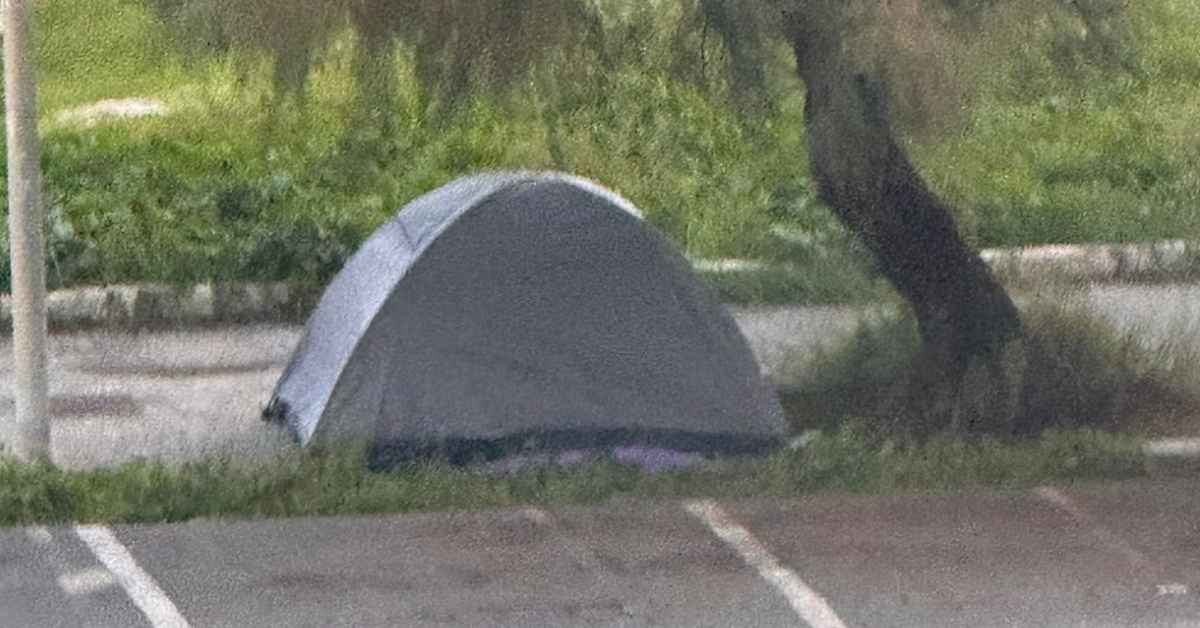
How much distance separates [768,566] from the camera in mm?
6441

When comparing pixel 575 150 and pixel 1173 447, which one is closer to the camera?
pixel 1173 447

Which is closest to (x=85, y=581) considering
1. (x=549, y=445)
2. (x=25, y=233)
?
(x=25, y=233)

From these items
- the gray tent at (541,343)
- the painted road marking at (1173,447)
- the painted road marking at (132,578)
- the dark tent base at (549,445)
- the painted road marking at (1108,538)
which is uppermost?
the gray tent at (541,343)

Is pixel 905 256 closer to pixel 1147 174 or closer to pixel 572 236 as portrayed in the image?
pixel 572 236

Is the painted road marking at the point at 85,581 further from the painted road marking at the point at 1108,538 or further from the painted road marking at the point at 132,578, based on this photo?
the painted road marking at the point at 1108,538

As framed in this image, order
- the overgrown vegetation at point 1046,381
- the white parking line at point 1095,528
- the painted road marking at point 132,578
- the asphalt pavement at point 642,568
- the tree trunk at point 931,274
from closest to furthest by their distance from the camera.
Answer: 1. the painted road marking at point 132,578
2. the asphalt pavement at point 642,568
3. the white parking line at point 1095,528
4. the tree trunk at point 931,274
5. the overgrown vegetation at point 1046,381

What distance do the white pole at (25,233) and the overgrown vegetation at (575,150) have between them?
0.60 metres

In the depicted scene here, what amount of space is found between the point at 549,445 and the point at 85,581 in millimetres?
1979

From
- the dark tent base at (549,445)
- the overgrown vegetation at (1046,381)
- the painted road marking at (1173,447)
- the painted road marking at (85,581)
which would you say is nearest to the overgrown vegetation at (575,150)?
the overgrown vegetation at (1046,381)

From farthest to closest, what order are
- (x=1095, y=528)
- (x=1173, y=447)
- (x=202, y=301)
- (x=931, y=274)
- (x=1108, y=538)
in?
(x=202, y=301), (x=931, y=274), (x=1173, y=447), (x=1095, y=528), (x=1108, y=538)

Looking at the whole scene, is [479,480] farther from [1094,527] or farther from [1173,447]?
[1173,447]

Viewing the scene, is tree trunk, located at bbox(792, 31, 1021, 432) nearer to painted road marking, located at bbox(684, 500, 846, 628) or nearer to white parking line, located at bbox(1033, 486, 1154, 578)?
white parking line, located at bbox(1033, 486, 1154, 578)

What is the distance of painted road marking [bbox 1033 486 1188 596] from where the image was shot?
638 centimetres

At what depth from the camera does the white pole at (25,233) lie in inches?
264
